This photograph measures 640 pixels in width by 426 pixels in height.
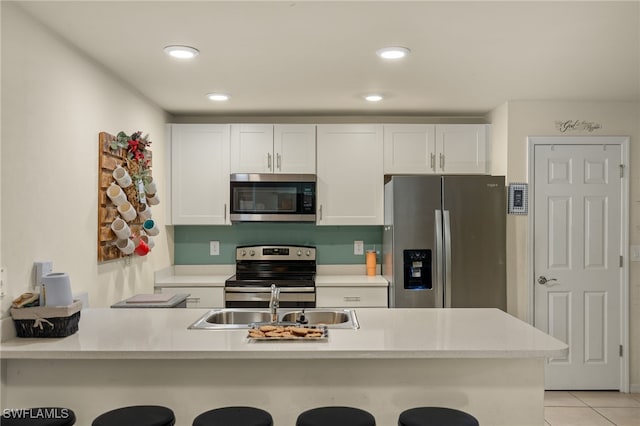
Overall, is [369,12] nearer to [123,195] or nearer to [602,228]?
[123,195]

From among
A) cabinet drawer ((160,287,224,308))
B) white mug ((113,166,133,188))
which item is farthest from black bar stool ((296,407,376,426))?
cabinet drawer ((160,287,224,308))

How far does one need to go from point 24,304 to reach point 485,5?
2404mm

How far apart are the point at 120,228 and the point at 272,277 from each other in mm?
1515

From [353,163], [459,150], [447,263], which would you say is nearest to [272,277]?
[353,163]

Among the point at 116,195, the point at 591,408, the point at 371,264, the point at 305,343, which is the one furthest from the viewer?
the point at 371,264

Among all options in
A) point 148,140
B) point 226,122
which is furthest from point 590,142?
point 148,140

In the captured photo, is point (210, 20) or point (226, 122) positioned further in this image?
point (226, 122)

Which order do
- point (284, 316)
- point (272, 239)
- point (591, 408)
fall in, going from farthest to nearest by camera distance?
point (272, 239) → point (591, 408) → point (284, 316)

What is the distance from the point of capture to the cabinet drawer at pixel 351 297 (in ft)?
13.8

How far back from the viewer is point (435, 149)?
175 inches

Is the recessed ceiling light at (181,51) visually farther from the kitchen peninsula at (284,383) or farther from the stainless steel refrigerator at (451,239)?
the stainless steel refrigerator at (451,239)

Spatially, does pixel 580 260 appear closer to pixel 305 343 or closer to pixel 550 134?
pixel 550 134

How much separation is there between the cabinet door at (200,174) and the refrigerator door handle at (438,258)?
1747mm

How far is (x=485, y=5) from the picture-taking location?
7.48 feet
